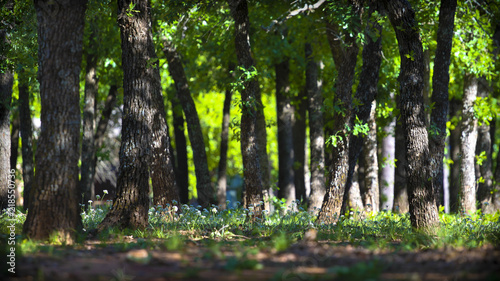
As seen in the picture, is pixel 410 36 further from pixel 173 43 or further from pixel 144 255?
pixel 173 43

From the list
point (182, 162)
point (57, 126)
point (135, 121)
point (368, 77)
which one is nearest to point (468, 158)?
point (368, 77)

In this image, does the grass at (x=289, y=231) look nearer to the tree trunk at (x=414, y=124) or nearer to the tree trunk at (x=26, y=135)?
the tree trunk at (x=414, y=124)

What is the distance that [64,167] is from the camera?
676 centimetres

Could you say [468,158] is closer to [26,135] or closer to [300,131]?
[300,131]

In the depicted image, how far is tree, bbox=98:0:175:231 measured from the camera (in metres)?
8.41

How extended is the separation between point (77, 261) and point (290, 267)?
2.23 metres

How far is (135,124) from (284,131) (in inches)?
382

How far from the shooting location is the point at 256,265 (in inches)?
190

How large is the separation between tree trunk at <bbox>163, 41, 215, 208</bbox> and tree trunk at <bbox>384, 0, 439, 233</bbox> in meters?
7.09

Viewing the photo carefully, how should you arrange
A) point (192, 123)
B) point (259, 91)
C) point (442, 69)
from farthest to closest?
point (192, 123), point (259, 91), point (442, 69)

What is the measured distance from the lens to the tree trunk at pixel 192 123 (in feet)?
48.5

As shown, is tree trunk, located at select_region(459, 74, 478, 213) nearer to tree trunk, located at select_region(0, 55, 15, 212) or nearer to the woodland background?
the woodland background

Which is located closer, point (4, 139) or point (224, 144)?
point (4, 139)

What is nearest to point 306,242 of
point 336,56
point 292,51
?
point 336,56
